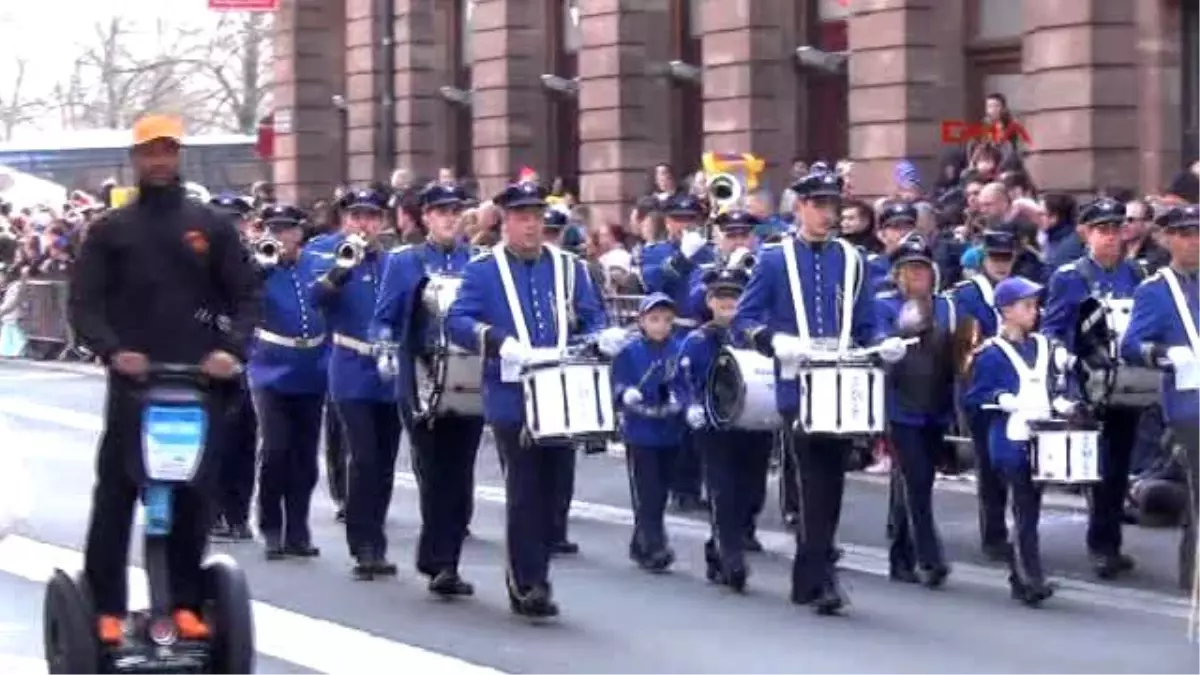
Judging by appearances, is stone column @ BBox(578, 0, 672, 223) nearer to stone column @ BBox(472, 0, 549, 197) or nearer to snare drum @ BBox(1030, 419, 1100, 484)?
stone column @ BBox(472, 0, 549, 197)

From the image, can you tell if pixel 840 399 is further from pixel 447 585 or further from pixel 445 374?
pixel 447 585

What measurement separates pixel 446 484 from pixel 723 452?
1487mm

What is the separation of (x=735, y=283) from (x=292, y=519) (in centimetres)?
271

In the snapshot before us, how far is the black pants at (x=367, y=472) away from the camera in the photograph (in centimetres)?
1478

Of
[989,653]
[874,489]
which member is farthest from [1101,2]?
[989,653]

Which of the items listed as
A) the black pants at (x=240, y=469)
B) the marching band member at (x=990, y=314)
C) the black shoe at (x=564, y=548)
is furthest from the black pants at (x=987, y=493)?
the black pants at (x=240, y=469)

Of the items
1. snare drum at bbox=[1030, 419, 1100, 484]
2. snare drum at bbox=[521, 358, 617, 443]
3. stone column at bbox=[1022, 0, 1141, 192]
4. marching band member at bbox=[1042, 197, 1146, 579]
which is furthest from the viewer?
stone column at bbox=[1022, 0, 1141, 192]

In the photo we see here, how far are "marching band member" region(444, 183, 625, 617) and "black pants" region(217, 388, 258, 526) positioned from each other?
145 inches

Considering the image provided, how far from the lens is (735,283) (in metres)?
15.3

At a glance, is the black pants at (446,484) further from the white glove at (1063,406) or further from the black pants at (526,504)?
the white glove at (1063,406)

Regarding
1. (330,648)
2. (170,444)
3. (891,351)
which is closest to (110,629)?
(170,444)

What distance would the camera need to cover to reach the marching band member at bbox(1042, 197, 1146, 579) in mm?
15016

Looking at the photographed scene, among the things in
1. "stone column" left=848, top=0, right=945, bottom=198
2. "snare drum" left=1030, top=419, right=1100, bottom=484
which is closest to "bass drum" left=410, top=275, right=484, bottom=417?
"snare drum" left=1030, top=419, right=1100, bottom=484

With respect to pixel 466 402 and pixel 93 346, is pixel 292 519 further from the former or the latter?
pixel 93 346
